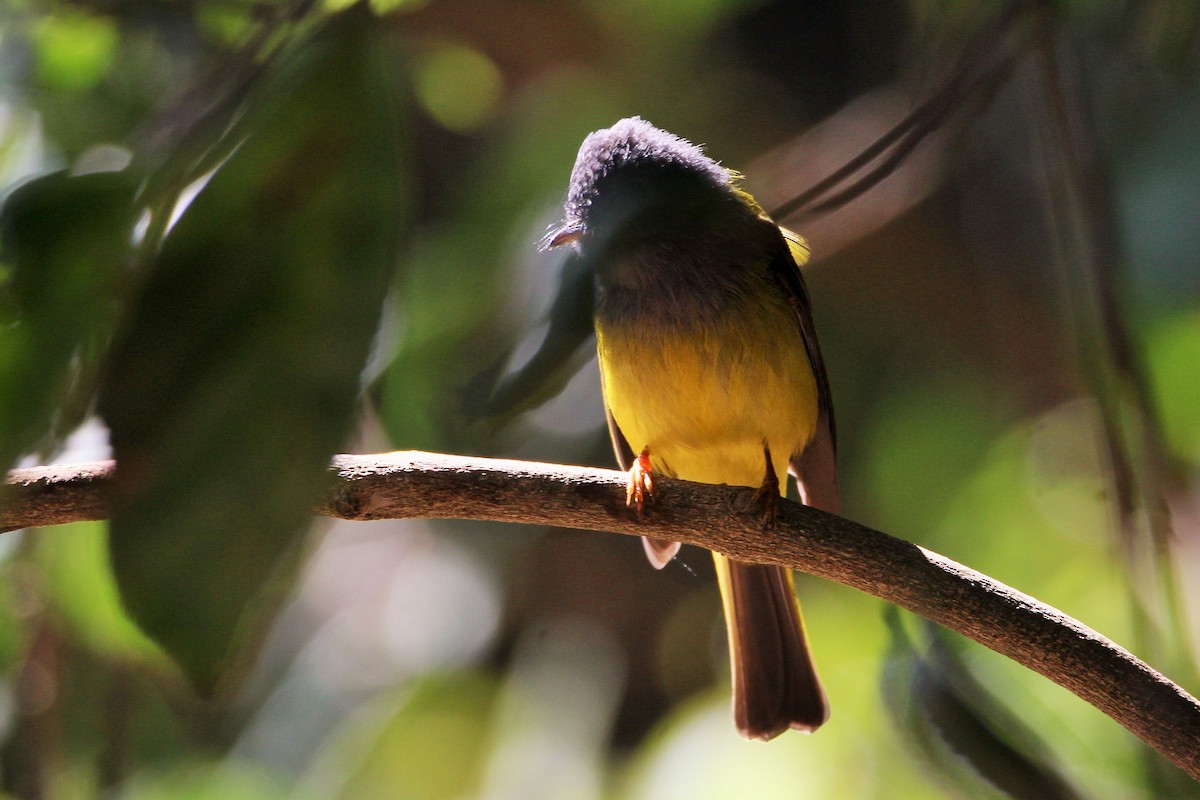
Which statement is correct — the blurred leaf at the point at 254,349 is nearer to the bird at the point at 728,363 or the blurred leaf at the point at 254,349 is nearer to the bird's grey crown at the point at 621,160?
the bird's grey crown at the point at 621,160

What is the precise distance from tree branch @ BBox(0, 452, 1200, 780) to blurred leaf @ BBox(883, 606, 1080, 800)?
0.22 meters

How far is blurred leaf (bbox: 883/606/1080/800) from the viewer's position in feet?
4.14

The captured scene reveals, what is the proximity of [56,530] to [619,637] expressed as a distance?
197 centimetres

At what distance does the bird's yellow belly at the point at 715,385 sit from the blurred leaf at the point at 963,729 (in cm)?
54

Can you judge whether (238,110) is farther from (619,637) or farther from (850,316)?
(619,637)

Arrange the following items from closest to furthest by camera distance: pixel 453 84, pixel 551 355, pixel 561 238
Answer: pixel 551 355 → pixel 561 238 → pixel 453 84

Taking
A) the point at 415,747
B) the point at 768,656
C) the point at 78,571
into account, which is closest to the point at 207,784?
the point at 415,747

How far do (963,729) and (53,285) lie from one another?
45.2 inches

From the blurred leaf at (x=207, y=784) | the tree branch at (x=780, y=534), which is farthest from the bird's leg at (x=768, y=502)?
the blurred leaf at (x=207, y=784)

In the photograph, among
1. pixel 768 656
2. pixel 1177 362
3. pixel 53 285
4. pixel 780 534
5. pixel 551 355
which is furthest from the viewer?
pixel 768 656

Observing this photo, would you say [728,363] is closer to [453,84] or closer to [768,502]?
[768,502]

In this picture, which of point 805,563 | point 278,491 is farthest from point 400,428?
point 278,491

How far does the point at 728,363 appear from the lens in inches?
74.8

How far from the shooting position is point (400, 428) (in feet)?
4.78
